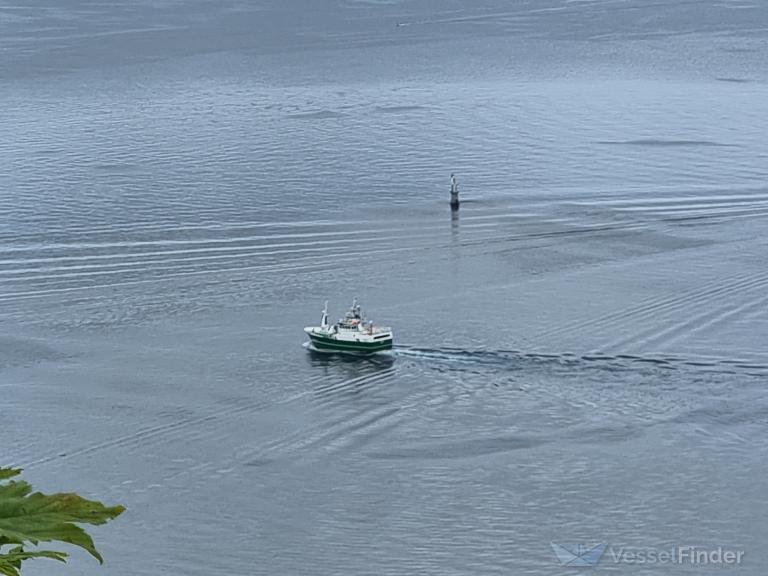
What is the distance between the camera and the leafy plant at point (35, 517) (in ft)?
5.94

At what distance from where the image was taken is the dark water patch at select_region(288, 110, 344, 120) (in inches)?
1979

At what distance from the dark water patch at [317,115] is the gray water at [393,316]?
0.29 metres

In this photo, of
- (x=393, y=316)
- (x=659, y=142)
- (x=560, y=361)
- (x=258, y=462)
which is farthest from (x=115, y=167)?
(x=258, y=462)

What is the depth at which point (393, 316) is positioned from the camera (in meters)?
28.6

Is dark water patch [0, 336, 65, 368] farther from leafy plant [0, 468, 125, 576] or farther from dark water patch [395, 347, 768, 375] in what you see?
leafy plant [0, 468, 125, 576]

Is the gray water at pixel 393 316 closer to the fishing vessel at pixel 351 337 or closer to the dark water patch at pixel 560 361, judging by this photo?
the dark water patch at pixel 560 361

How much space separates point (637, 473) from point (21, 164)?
27.8 meters

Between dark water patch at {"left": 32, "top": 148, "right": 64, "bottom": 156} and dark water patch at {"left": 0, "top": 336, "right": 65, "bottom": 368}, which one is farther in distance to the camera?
dark water patch at {"left": 32, "top": 148, "right": 64, "bottom": 156}

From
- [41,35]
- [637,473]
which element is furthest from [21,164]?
[41,35]

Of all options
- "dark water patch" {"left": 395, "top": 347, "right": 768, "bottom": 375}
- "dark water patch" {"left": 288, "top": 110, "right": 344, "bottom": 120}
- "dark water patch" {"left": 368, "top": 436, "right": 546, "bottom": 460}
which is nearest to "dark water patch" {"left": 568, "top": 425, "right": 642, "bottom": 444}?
"dark water patch" {"left": 368, "top": 436, "right": 546, "bottom": 460}

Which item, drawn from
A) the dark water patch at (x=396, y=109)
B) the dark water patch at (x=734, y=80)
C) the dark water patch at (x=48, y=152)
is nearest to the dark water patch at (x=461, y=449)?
the dark water patch at (x=48, y=152)

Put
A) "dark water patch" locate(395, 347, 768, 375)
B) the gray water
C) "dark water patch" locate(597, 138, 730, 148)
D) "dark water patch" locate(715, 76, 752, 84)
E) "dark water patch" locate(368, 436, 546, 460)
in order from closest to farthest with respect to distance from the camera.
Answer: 1. the gray water
2. "dark water patch" locate(368, 436, 546, 460)
3. "dark water patch" locate(395, 347, 768, 375)
4. "dark water patch" locate(597, 138, 730, 148)
5. "dark water patch" locate(715, 76, 752, 84)

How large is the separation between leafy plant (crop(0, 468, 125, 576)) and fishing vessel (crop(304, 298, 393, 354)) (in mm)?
24435

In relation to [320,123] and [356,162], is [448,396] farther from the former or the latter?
[320,123]
